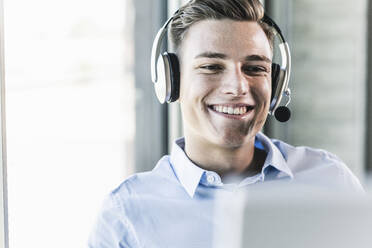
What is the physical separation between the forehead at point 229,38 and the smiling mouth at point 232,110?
0.13 meters

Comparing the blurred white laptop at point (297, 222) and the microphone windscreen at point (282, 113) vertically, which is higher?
the microphone windscreen at point (282, 113)

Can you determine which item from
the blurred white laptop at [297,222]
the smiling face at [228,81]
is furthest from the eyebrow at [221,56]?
the blurred white laptop at [297,222]

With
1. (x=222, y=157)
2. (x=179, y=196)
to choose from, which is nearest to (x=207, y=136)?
(x=222, y=157)

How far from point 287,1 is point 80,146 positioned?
141 centimetres

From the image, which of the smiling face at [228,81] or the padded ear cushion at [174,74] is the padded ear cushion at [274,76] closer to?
the smiling face at [228,81]

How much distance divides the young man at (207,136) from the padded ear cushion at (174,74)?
2cm

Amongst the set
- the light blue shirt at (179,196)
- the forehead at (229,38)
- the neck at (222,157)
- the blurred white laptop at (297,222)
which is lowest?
the light blue shirt at (179,196)

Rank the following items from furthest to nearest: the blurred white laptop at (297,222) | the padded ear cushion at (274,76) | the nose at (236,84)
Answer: the padded ear cushion at (274,76) → the nose at (236,84) → the blurred white laptop at (297,222)

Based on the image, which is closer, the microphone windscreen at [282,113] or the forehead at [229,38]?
the forehead at [229,38]

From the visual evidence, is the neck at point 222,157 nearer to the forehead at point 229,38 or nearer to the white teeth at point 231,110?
the white teeth at point 231,110

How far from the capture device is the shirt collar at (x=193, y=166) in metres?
1.33

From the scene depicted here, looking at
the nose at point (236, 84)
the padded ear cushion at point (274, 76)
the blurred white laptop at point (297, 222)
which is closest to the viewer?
the blurred white laptop at point (297, 222)

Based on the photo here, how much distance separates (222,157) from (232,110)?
146 millimetres

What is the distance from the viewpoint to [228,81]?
1.27m
